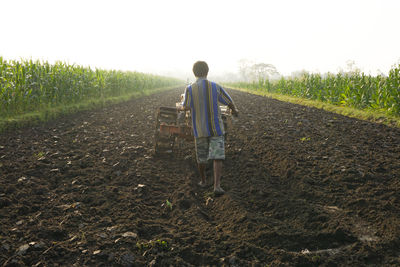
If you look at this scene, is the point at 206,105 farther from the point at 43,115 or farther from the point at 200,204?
the point at 43,115

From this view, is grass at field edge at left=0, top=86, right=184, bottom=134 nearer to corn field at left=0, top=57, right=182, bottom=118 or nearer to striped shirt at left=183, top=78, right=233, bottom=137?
corn field at left=0, top=57, right=182, bottom=118

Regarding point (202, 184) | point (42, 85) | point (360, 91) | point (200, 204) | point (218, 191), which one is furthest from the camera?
point (360, 91)

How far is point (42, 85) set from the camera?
1126cm

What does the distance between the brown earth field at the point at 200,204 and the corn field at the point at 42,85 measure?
3.08 metres

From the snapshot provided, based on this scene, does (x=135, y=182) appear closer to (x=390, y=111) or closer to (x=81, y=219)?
(x=81, y=219)

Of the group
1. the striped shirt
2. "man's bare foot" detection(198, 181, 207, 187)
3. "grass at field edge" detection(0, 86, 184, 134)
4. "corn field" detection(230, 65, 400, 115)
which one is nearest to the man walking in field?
the striped shirt

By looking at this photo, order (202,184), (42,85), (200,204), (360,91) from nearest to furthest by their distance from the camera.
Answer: (200,204), (202,184), (42,85), (360,91)

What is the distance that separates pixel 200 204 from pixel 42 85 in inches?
379

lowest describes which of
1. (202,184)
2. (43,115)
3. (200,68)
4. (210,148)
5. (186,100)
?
(202,184)

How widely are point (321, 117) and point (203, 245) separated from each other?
28.8ft

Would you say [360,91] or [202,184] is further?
[360,91]

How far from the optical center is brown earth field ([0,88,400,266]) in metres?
2.98

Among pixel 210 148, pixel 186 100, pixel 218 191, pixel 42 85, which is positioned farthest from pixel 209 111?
pixel 42 85

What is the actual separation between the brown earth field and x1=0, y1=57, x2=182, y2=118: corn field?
3084mm
